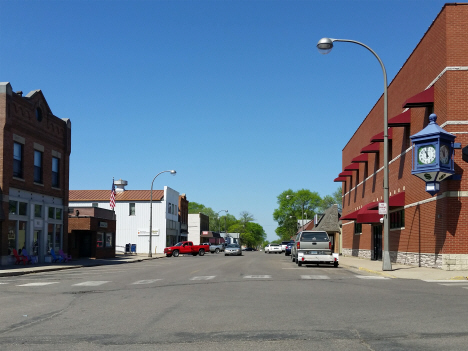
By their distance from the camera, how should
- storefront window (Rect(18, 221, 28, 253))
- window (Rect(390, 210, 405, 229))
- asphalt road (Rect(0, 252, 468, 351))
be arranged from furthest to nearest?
storefront window (Rect(18, 221, 28, 253)) → window (Rect(390, 210, 405, 229)) → asphalt road (Rect(0, 252, 468, 351))

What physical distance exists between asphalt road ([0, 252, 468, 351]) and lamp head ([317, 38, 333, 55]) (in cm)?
1106

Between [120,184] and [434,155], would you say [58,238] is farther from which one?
[120,184]

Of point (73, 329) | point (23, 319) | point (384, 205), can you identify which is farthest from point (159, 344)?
point (384, 205)

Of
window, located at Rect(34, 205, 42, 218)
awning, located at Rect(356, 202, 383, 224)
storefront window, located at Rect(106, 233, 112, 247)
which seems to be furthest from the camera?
storefront window, located at Rect(106, 233, 112, 247)

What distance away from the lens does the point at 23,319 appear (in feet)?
34.6

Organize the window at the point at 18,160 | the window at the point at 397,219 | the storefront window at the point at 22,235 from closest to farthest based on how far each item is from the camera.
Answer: the window at the point at 397,219 < the window at the point at 18,160 < the storefront window at the point at 22,235

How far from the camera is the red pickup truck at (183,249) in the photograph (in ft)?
197

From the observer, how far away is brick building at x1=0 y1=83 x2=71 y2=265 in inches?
1231

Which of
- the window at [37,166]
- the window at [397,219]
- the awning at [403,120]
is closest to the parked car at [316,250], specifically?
the window at [397,219]

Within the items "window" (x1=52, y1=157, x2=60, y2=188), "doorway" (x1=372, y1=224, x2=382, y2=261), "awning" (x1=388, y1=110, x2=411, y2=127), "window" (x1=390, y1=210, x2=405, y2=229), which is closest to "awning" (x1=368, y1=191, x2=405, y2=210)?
"window" (x1=390, y1=210, x2=405, y2=229)

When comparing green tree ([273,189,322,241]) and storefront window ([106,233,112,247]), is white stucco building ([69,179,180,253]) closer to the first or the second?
storefront window ([106,233,112,247])

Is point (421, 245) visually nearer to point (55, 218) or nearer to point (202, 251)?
point (55, 218)

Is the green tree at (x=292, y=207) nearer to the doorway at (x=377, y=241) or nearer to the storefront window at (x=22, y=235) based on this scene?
the doorway at (x=377, y=241)

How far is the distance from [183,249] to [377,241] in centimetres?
2745
